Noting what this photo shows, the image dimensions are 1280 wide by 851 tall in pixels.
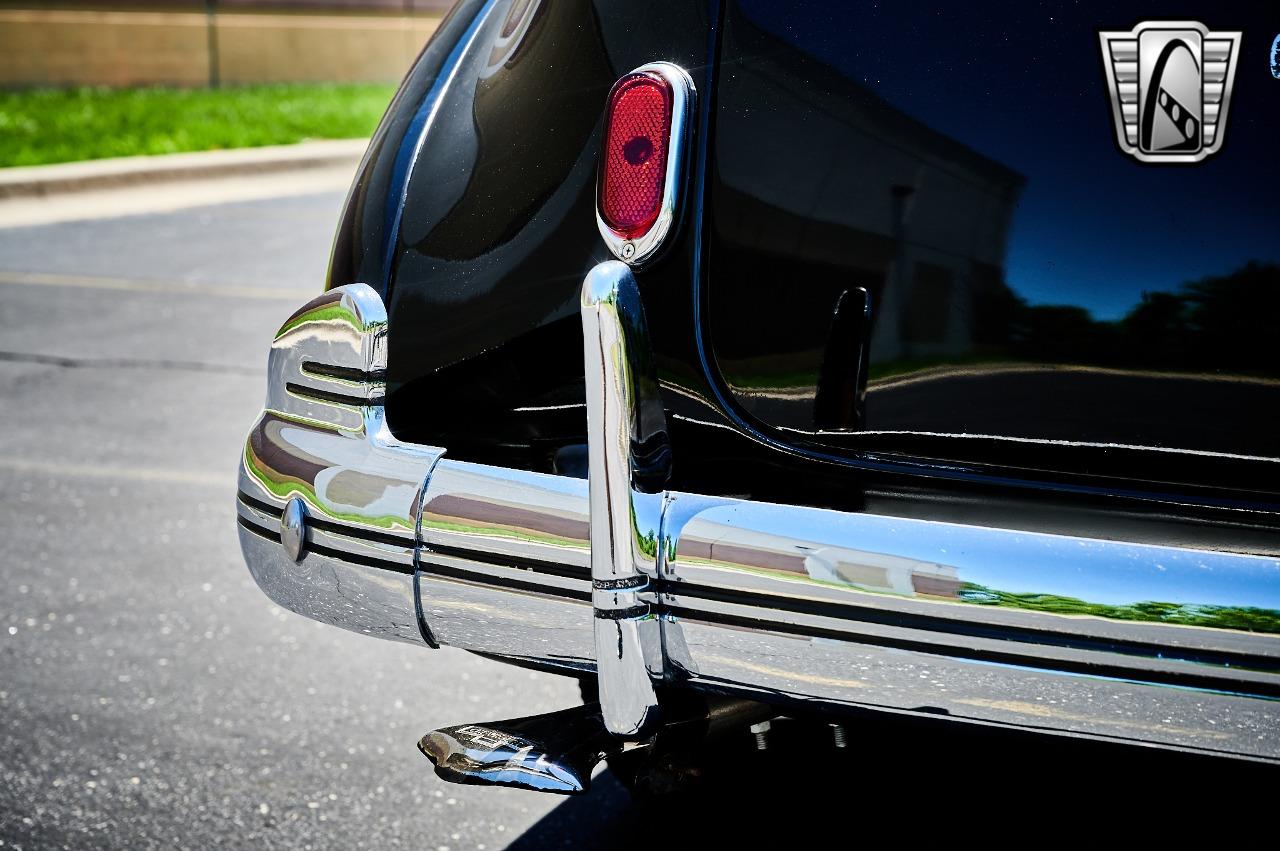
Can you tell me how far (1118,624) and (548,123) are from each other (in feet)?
3.32

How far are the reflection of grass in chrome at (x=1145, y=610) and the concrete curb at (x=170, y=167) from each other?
8.65m

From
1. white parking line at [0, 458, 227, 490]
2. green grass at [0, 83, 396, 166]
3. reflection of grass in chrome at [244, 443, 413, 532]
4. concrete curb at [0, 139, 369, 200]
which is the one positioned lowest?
white parking line at [0, 458, 227, 490]

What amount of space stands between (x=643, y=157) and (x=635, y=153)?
1 cm

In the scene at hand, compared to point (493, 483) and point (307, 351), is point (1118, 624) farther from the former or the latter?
point (307, 351)

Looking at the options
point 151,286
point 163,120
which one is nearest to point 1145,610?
point 151,286

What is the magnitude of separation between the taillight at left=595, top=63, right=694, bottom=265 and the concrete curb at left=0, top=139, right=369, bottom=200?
8122 mm

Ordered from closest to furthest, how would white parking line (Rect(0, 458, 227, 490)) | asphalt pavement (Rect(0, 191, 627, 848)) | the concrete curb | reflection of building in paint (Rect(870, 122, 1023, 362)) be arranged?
reflection of building in paint (Rect(870, 122, 1023, 362)) < asphalt pavement (Rect(0, 191, 627, 848)) < white parking line (Rect(0, 458, 227, 490)) < the concrete curb

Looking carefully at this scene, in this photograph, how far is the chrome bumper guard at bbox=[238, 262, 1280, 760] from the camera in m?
1.52

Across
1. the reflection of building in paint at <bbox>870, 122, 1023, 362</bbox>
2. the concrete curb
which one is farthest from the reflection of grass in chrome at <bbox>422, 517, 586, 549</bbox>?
the concrete curb

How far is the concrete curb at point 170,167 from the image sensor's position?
10359mm

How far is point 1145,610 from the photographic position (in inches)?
59.6

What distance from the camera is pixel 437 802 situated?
9.29ft

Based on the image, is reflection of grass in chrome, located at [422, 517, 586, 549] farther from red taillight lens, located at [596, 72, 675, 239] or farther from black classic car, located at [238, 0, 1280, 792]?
red taillight lens, located at [596, 72, 675, 239]

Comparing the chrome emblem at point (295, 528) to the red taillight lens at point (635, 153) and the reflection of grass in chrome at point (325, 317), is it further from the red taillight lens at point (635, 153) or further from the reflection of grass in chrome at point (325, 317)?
the red taillight lens at point (635, 153)
